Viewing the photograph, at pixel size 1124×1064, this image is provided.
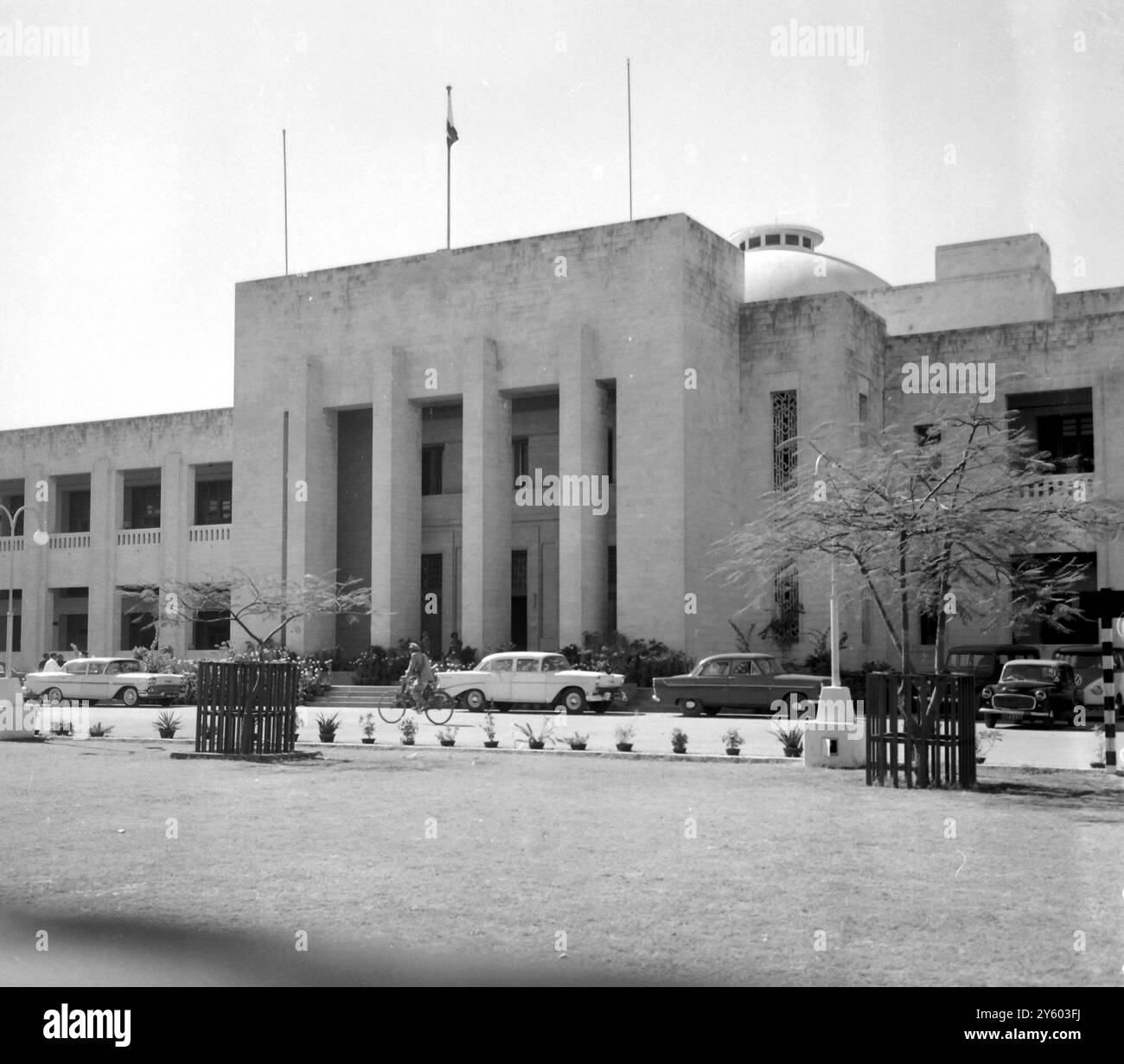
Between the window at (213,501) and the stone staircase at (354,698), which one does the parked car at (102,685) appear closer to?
the stone staircase at (354,698)

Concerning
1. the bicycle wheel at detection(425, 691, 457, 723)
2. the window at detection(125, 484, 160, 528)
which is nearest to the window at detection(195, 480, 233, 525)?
the window at detection(125, 484, 160, 528)

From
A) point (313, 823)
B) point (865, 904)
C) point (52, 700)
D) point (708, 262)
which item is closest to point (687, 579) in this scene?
point (708, 262)

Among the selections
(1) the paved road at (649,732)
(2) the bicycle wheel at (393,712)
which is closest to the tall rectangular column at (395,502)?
(2) the bicycle wheel at (393,712)

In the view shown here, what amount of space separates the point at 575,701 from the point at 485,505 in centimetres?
966

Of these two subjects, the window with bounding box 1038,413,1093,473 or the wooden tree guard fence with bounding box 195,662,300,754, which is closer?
the wooden tree guard fence with bounding box 195,662,300,754

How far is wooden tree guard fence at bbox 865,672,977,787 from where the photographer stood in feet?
45.7

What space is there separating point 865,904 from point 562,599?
95.4 ft

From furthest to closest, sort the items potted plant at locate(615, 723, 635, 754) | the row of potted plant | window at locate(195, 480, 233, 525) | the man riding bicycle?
window at locate(195, 480, 233, 525), the man riding bicycle, potted plant at locate(615, 723, 635, 754), the row of potted plant

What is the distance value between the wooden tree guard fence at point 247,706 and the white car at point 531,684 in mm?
12149

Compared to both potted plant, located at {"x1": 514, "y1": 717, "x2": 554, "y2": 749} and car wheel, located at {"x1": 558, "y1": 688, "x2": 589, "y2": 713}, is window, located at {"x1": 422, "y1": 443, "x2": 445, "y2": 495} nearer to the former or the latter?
car wheel, located at {"x1": 558, "y1": 688, "x2": 589, "y2": 713}

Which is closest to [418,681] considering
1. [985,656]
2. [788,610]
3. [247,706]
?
[247,706]

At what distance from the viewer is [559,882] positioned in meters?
8.36

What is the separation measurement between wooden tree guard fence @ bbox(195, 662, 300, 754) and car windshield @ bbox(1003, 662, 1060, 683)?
1511 cm

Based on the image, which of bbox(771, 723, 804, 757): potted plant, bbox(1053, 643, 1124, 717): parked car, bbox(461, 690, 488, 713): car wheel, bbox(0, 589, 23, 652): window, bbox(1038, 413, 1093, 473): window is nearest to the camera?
bbox(771, 723, 804, 757): potted plant
